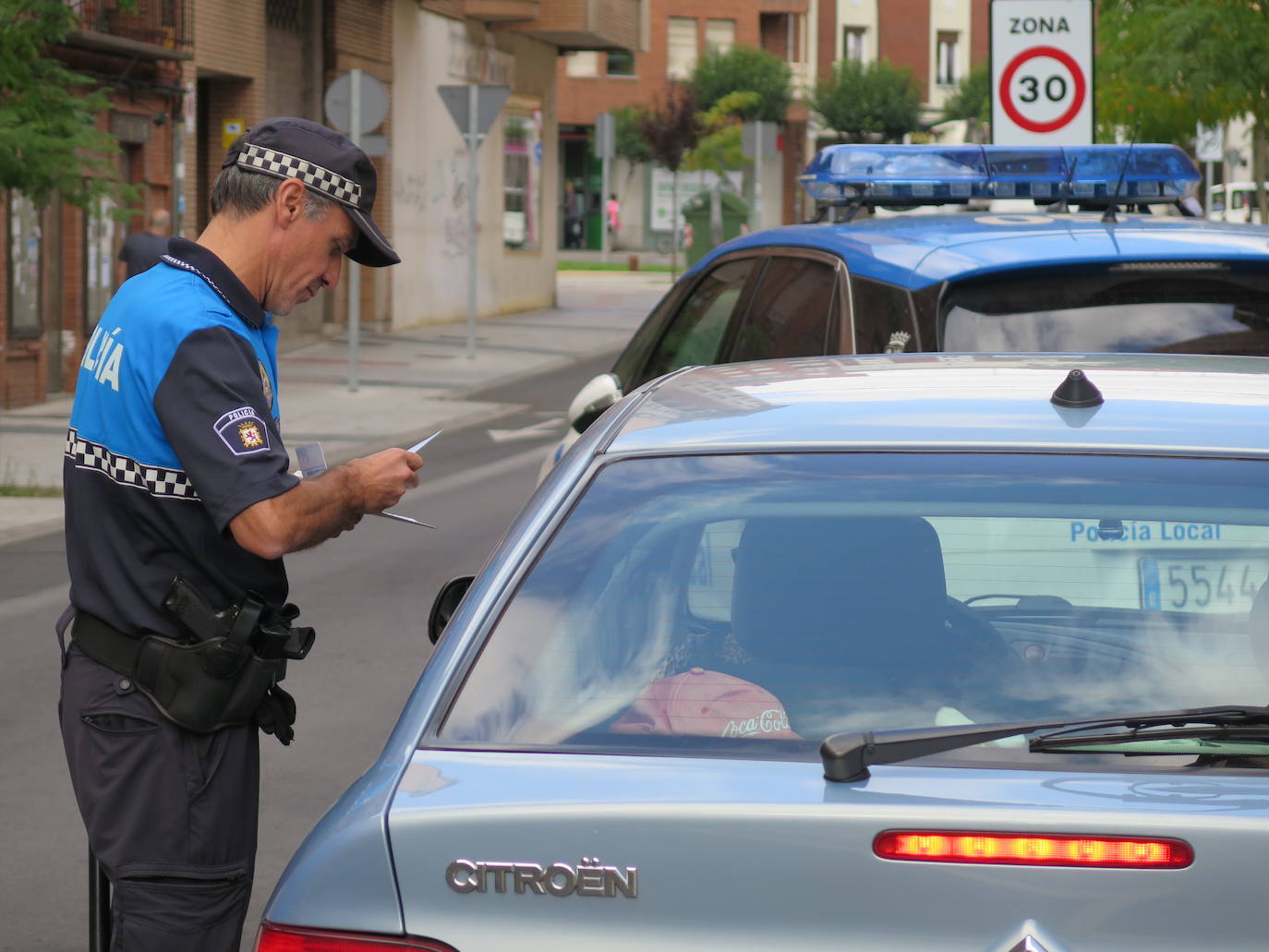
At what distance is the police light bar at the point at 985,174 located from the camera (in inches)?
254

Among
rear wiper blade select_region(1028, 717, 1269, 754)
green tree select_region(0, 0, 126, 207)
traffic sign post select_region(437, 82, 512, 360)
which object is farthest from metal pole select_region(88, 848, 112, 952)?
traffic sign post select_region(437, 82, 512, 360)

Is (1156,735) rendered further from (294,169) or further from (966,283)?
(966,283)

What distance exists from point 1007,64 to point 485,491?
4343 millimetres

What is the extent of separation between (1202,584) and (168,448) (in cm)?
156

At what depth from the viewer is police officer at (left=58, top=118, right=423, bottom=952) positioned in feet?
9.86

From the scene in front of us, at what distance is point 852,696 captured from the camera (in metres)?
2.43

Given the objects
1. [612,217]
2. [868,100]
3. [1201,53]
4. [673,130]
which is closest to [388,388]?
[1201,53]

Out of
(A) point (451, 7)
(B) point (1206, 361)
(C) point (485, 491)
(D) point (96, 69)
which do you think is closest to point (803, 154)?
(A) point (451, 7)

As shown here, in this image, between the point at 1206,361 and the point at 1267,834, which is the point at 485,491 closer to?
the point at 1206,361

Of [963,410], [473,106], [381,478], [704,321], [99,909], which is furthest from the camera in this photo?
[473,106]

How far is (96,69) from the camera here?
19469mm

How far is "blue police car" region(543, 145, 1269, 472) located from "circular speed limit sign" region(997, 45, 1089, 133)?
4782 millimetres

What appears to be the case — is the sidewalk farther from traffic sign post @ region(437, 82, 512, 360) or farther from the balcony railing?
the balcony railing

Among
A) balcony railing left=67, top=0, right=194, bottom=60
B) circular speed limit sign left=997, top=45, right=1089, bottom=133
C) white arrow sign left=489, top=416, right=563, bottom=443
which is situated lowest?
white arrow sign left=489, top=416, right=563, bottom=443
